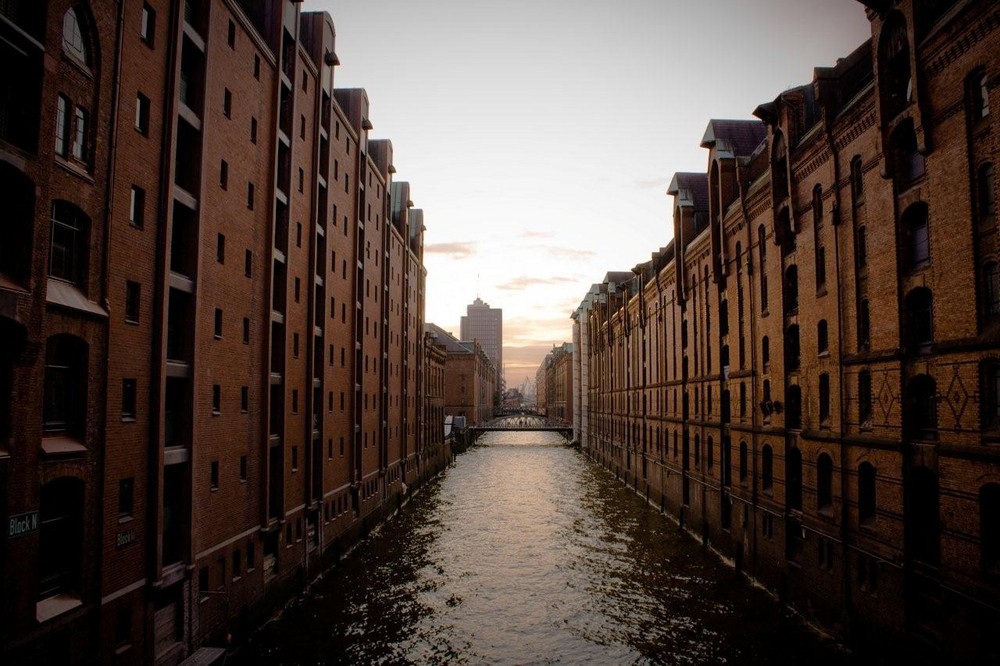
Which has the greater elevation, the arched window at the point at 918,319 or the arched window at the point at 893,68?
the arched window at the point at 893,68

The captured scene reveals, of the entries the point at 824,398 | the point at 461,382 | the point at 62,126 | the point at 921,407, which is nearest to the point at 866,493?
the point at 921,407

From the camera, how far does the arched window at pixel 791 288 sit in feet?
79.3

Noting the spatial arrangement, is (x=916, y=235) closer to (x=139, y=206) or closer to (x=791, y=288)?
(x=791, y=288)

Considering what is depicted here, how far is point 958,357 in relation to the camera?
1470 centimetres

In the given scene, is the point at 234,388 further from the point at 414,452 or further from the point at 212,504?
the point at 414,452

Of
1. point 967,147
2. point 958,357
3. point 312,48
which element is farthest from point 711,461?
point 312,48

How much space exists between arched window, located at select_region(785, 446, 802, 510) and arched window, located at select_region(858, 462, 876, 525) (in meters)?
4.27

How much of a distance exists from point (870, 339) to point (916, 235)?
3.11m

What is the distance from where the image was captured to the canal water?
2014cm

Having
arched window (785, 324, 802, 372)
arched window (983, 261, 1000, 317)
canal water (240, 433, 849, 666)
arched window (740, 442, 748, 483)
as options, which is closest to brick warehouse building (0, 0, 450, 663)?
canal water (240, 433, 849, 666)

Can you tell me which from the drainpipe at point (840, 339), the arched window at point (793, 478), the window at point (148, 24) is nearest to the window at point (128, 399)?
the window at point (148, 24)

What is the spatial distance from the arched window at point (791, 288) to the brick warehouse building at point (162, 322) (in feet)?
60.5

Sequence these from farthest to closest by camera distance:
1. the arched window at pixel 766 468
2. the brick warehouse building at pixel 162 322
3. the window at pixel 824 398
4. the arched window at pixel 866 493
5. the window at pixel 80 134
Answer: the arched window at pixel 766 468 → the window at pixel 824 398 → the arched window at pixel 866 493 → the window at pixel 80 134 → the brick warehouse building at pixel 162 322

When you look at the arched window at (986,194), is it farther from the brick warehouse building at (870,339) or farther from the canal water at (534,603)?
the canal water at (534,603)
